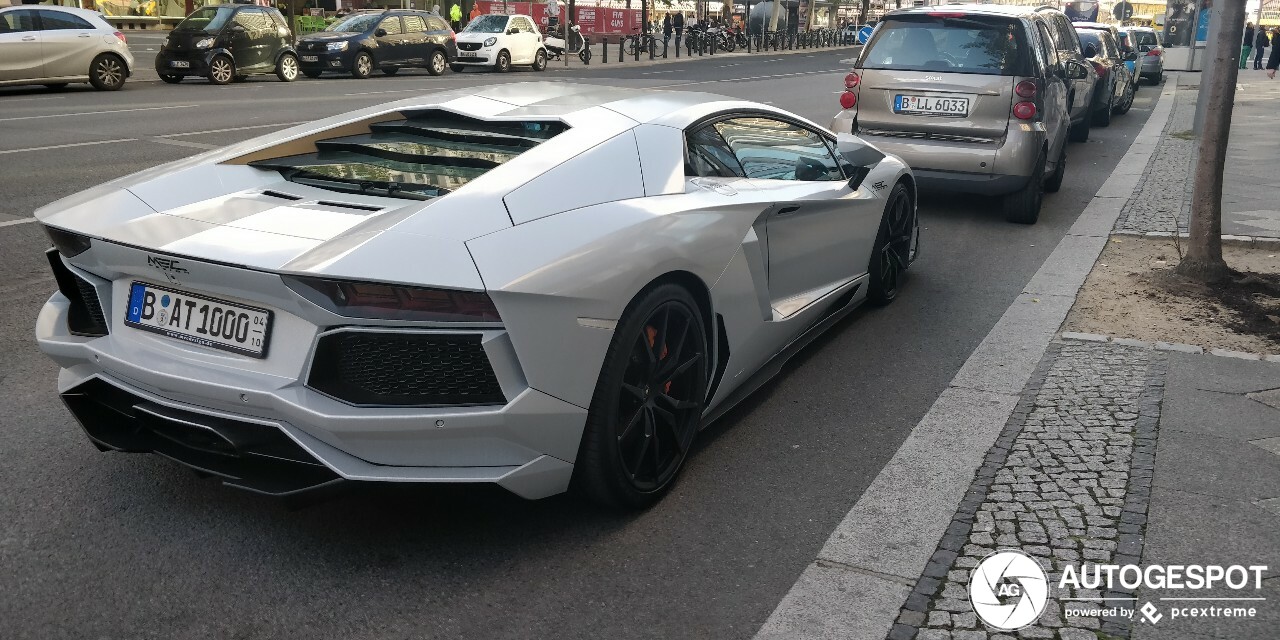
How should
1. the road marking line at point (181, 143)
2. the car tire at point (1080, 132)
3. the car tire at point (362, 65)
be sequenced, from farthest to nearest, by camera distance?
the car tire at point (362, 65), the car tire at point (1080, 132), the road marking line at point (181, 143)

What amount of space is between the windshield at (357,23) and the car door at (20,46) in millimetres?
9368

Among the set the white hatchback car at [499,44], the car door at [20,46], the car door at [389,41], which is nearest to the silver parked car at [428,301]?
the car door at [20,46]

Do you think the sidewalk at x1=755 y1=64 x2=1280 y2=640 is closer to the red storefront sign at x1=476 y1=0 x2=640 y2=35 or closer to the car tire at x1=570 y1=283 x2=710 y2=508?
the car tire at x1=570 y1=283 x2=710 y2=508

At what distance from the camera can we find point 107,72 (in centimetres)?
2002

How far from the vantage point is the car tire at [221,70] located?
22797 mm

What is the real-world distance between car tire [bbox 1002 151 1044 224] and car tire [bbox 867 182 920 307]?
2728mm

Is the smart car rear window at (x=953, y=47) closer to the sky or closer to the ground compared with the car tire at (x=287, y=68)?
closer to the sky

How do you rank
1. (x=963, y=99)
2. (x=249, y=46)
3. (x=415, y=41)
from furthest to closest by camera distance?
(x=415, y=41) → (x=249, y=46) → (x=963, y=99)

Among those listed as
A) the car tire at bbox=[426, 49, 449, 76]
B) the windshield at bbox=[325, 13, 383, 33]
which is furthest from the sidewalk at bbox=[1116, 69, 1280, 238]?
the windshield at bbox=[325, 13, 383, 33]

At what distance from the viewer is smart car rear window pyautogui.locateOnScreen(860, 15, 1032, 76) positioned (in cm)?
886

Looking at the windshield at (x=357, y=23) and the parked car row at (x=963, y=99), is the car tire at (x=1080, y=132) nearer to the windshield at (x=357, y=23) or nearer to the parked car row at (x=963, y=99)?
the parked car row at (x=963, y=99)

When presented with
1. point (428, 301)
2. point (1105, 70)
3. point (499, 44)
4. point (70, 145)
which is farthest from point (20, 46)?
point (428, 301)

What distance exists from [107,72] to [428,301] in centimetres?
1981

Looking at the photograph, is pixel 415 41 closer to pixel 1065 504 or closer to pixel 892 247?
pixel 892 247
